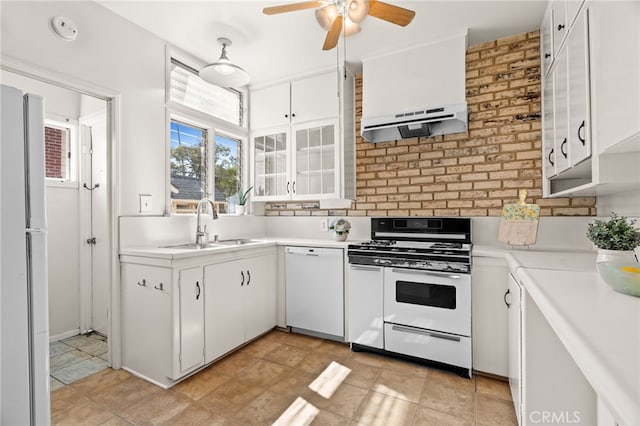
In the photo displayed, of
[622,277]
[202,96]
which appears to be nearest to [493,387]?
[622,277]

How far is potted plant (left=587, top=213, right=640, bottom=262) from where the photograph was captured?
1233 mm

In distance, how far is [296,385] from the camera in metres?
2.14

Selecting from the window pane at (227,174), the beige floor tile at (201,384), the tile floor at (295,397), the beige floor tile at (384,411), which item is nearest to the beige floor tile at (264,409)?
the tile floor at (295,397)

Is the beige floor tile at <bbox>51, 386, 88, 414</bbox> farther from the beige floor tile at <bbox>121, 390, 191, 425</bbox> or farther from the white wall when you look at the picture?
the white wall

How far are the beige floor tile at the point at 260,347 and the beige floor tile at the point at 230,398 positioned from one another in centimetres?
44

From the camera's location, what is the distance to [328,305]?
2.84 metres

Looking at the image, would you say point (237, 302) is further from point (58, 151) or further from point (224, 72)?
point (58, 151)

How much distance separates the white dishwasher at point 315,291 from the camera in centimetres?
279

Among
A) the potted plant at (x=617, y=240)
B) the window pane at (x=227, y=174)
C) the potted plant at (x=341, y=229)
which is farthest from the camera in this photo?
the window pane at (x=227, y=174)

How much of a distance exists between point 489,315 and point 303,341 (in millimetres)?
1605

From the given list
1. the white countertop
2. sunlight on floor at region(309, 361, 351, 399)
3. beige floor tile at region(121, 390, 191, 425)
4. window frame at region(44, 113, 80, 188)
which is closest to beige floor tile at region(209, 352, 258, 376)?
beige floor tile at region(121, 390, 191, 425)

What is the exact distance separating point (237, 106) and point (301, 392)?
10.0ft

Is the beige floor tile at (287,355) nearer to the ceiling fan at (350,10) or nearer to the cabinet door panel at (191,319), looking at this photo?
the cabinet door panel at (191,319)

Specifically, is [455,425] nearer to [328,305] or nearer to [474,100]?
[328,305]
